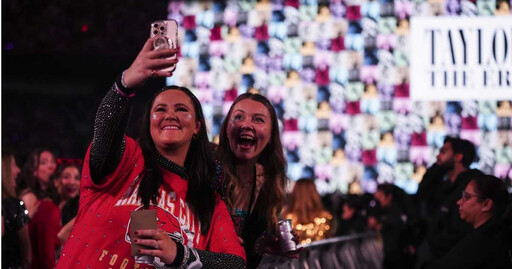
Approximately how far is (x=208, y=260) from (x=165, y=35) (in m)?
0.66

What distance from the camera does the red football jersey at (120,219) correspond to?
2.43 metres

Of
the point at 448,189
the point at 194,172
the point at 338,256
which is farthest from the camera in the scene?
the point at 338,256

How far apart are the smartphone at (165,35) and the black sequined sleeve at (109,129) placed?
0.60 feet

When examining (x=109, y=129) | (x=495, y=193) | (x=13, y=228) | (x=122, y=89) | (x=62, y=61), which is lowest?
(x=13, y=228)

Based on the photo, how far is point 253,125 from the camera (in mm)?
3529

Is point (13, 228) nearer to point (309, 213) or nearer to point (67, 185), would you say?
point (67, 185)

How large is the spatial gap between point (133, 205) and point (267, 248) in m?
1.17

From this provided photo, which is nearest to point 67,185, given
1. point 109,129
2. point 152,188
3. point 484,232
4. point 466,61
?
point 484,232

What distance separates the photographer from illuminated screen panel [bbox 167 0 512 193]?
1059 cm

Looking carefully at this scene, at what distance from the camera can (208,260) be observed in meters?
2.48

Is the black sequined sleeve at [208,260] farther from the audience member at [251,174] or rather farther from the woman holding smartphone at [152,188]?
the audience member at [251,174]

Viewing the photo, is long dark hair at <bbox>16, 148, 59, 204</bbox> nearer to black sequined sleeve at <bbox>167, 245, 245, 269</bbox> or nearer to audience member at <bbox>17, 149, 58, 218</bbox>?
audience member at <bbox>17, 149, 58, 218</bbox>

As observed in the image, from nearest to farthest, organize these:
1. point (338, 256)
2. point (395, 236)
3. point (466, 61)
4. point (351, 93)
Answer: point (338, 256) → point (395, 236) → point (466, 61) → point (351, 93)

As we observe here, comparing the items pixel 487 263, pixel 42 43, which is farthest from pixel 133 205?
pixel 42 43
